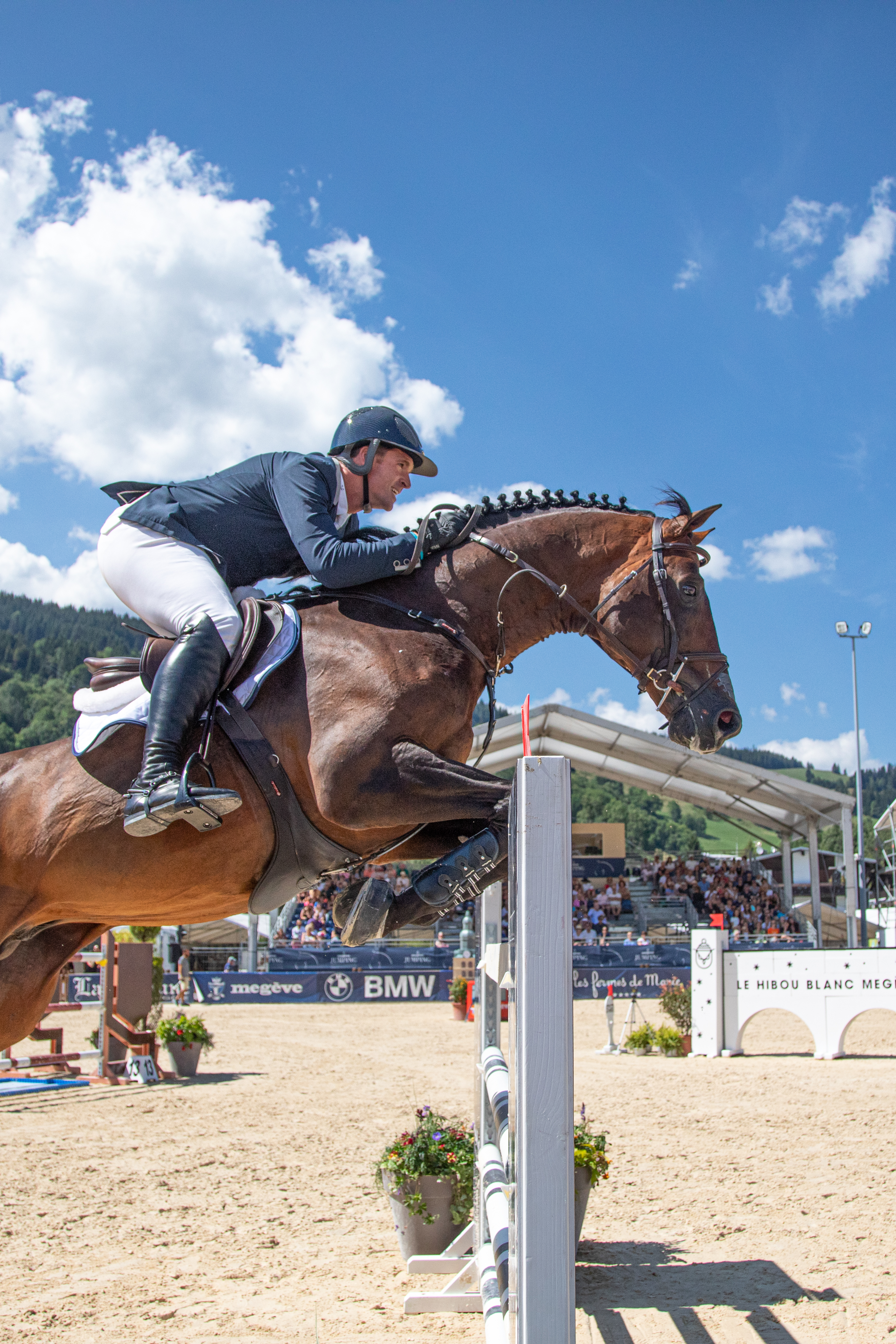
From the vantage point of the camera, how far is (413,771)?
2.68 meters

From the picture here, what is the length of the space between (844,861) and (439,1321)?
22.8 metres

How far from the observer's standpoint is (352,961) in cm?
2511

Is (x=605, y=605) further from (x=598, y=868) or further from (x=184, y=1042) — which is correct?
(x=598, y=868)

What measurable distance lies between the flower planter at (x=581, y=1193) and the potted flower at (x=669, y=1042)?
32.2 feet

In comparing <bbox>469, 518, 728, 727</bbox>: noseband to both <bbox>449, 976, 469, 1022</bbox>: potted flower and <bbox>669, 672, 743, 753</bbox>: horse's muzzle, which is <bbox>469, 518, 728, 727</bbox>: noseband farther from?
<bbox>449, 976, 469, 1022</bbox>: potted flower

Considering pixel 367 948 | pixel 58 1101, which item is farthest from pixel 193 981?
pixel 58 1101

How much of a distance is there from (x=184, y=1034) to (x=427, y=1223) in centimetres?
814

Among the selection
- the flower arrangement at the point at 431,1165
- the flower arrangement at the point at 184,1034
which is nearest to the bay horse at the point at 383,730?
the flower arrangement at the point at 431,1165

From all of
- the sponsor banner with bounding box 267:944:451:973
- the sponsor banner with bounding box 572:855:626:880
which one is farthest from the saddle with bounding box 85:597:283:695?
the sponsor banner with bounding box 572:855:626:880

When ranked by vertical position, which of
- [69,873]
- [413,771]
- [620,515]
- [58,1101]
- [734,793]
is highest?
[734,793]

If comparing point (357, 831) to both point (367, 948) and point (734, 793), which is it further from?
point (734, 793)

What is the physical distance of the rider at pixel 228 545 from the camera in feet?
9.09

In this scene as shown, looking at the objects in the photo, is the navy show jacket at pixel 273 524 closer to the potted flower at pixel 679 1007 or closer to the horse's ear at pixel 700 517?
the horse's ear at pixel 700 517

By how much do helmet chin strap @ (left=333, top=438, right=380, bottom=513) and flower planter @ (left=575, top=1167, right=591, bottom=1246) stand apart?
4126 millimetres
